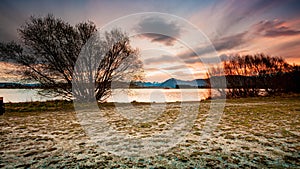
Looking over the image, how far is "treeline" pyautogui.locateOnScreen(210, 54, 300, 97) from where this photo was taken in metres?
26.3

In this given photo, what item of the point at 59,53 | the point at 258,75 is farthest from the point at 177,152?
the point at 258,75

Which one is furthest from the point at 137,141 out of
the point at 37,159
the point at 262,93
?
the point at 262,93

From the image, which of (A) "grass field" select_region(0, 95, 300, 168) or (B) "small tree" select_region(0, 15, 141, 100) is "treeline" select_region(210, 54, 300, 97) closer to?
(B) "small tree" select_region(0, 15, 141, 100)

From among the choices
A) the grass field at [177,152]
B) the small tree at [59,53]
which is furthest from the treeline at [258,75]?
the grass field at [177,152]

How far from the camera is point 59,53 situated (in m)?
13.4

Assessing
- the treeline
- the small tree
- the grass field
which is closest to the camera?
the grass field

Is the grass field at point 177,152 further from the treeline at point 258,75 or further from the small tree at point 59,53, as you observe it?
the treeline at point 258,75

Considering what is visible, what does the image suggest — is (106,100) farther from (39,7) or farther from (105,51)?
(39,7)

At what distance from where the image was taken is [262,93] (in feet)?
87.1

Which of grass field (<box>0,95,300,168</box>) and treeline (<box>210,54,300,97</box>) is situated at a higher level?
treeline (<box>210,54,300,97</box>)

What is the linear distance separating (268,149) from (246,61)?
29.2 m

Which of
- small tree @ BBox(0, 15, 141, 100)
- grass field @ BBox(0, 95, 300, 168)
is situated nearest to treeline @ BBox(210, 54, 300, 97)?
small tree @ BBox(0, 15, 141, 100)

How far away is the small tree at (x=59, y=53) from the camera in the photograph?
12609 mm

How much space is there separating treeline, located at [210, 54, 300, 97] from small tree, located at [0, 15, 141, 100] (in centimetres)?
1996
